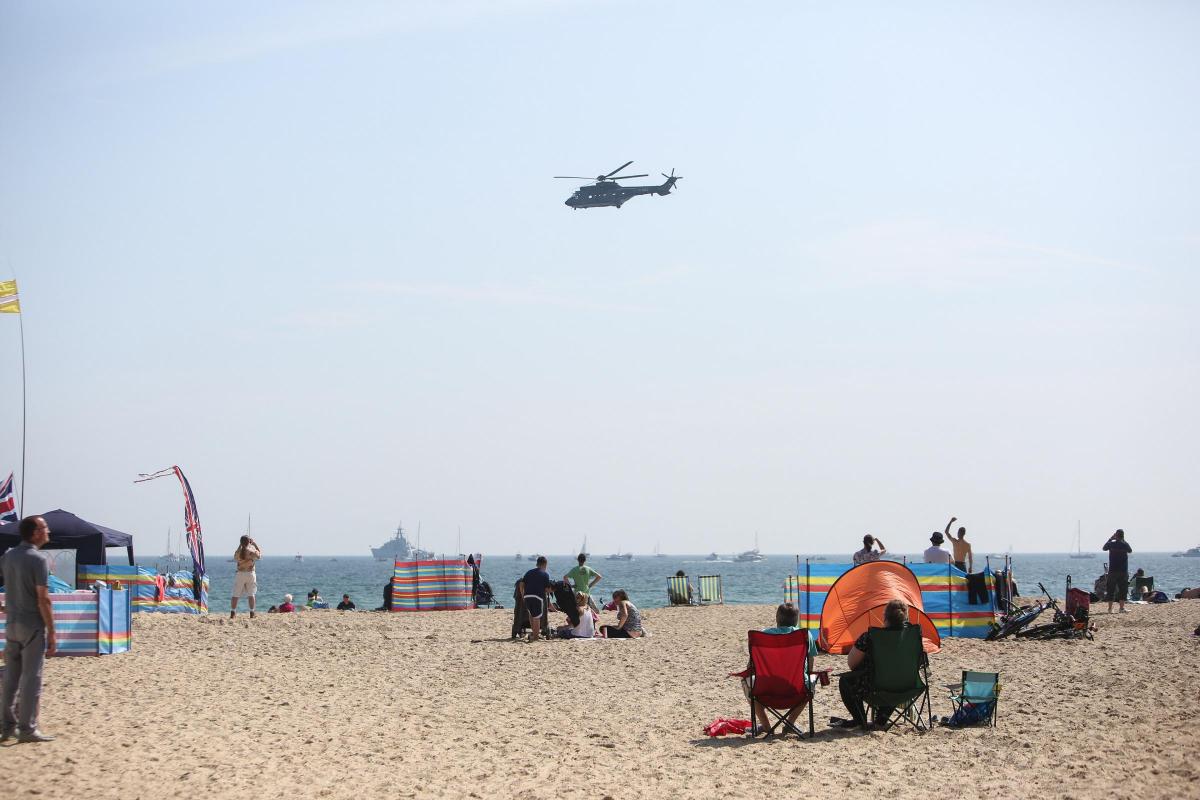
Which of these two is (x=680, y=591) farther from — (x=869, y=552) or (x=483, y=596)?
(x=869, y=552)

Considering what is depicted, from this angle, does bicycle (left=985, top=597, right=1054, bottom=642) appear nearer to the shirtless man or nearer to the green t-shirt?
the shirtless man

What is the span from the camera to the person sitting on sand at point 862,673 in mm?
9125

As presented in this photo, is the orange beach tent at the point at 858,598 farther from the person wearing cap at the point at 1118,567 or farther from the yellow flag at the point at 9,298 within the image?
the yellow flag at the point at 9,298

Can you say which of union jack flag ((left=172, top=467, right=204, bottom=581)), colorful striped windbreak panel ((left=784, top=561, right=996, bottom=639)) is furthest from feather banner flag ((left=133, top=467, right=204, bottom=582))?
colorful striped windbreak panel ((left=784, top=561, right=996, bottom=639))

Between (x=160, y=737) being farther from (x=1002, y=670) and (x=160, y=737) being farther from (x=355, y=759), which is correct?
(x=1002, y=670)

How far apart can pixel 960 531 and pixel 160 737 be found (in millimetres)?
13018

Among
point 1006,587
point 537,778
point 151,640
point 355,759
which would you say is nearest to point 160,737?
point 355,759

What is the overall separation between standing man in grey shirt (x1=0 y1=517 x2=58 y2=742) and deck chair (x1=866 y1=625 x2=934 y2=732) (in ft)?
20.0

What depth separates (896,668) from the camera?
9.11 meters

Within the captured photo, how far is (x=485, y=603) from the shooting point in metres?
27.5

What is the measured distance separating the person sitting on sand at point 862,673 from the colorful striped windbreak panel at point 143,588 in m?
14.7

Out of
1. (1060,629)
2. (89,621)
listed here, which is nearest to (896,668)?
(1060,629)

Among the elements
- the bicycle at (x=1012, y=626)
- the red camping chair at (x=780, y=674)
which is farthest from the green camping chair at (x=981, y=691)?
the bicycle at (x=1012, y=626)

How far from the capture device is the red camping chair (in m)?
8.97
